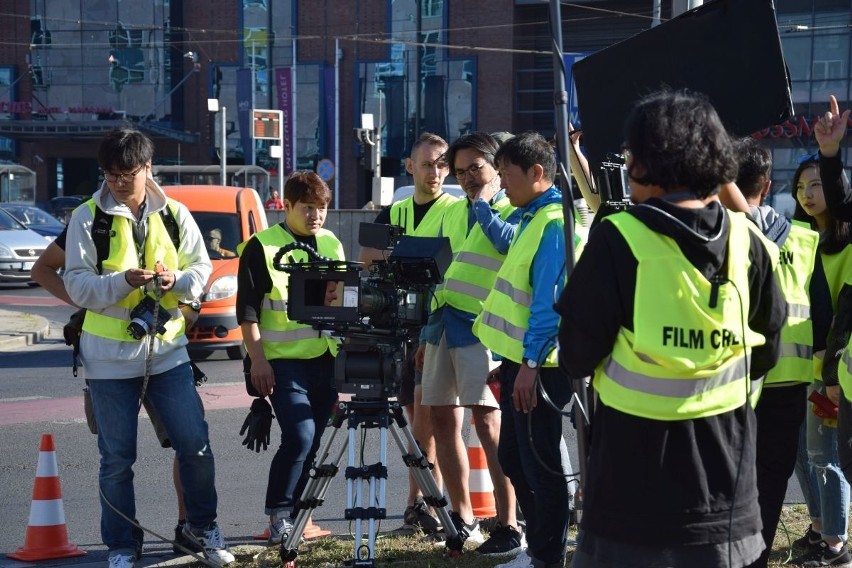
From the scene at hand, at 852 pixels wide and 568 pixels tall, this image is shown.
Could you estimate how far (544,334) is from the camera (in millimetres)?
4469

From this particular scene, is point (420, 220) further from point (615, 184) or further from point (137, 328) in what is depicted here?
point (615, 184)

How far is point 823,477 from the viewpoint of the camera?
5.21 metres

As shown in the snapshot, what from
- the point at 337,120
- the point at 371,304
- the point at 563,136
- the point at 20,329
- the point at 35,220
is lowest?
the point at 20,329

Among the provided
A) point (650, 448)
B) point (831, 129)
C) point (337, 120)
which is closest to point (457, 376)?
point (831, 129)

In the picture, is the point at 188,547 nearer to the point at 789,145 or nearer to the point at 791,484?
the point at 791,484

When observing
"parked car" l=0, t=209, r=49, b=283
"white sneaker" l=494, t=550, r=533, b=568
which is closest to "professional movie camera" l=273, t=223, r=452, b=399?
"white sneaker" l=494, t=550, r=533, b=568

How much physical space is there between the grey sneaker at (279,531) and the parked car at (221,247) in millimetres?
6896

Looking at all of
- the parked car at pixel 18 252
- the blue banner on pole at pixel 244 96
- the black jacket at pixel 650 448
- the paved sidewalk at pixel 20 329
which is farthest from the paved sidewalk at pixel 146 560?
the blue banner on pole at pixel 244 96

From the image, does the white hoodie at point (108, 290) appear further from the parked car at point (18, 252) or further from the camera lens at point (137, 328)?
the parked car at point (18, 252)

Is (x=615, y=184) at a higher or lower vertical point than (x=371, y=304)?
higher

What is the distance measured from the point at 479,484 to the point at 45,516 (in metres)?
2.31

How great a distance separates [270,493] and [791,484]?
11.8 feet

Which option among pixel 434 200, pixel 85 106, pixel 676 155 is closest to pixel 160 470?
pixel 434 200

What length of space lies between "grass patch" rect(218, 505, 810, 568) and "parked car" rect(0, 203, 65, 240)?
19935 mm
